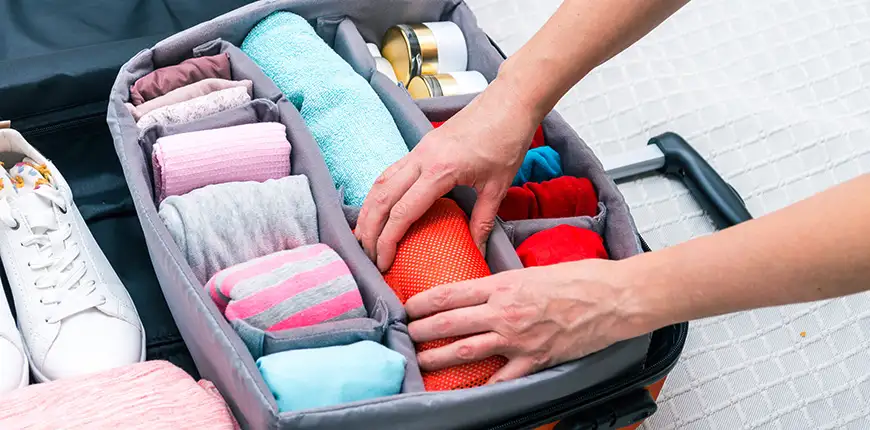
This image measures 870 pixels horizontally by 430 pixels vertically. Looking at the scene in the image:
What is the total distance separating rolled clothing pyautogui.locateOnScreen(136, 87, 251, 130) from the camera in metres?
0.97

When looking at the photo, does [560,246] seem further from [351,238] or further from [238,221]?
[238,221]

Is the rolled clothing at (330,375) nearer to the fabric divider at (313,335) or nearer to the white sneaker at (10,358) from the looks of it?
the fabric divider at (313,335)

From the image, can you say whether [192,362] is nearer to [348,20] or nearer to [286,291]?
[286,291]

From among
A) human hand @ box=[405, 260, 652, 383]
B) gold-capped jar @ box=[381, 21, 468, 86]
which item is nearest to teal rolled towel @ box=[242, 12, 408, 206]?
gold-capped jar @ box=[381, 21, 468, 86]


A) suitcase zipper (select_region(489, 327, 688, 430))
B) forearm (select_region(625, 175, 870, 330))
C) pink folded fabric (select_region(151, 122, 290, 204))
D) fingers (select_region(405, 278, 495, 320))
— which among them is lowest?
suitcase zipper (select_region(489, 327, 688, 430))

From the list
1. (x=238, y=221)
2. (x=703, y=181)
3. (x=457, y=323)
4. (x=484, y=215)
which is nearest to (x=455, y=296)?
(x=457, y=323)

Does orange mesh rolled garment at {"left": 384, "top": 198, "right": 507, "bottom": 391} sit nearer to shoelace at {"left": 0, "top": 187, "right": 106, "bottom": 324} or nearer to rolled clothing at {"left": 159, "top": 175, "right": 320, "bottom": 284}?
rolled clothing at {"left": 159, "top": 175, "right": 320, "bottom": 284}

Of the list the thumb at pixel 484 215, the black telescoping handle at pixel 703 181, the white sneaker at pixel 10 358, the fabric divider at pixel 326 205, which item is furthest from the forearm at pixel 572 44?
the white sneaker at pixel 10 358

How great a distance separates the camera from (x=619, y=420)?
84 cm

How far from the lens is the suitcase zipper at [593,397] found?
0.79 metres

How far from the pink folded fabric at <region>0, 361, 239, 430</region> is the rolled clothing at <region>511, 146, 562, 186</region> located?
0.46 metres

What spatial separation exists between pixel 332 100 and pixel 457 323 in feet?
1.26

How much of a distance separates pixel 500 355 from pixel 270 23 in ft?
1.93

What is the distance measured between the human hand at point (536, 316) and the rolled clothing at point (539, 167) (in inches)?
10.1
